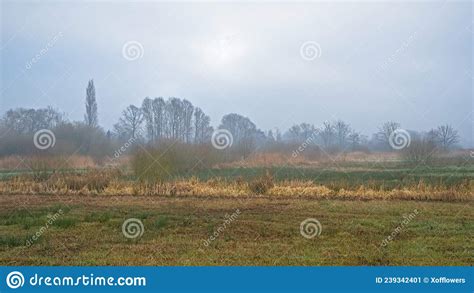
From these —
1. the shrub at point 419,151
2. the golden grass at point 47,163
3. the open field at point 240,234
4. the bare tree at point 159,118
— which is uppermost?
the bare tree at point 159,118

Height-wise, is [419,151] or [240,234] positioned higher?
[419,151]

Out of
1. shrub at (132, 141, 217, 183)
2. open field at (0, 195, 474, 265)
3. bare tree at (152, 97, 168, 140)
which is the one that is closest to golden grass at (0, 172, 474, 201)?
shrub at (132, 141, 217, 183)

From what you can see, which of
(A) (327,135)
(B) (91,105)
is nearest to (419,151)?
(A) (327,135)

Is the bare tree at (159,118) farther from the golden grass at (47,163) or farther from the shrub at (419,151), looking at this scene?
the shrub at (419,151)

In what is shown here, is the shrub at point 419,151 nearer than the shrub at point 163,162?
No

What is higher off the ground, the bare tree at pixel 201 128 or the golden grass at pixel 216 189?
the bare tree at pixel 201 128

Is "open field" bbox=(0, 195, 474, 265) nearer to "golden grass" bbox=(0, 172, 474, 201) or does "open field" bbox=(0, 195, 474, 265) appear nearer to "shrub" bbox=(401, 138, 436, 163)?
"golden grass" bbox=(0, 172, 474, 201)

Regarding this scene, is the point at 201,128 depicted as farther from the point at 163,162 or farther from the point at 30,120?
the point at 30,120

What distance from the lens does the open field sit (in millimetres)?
5930

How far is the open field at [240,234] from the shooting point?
593cm

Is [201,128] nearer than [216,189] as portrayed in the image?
No

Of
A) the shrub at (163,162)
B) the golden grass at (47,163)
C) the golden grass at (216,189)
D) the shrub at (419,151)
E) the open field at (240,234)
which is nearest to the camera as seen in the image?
the open field at (240,234)

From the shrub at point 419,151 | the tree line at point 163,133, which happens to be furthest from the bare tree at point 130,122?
the shrub at point 419,151

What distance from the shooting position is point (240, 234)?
7441mm
